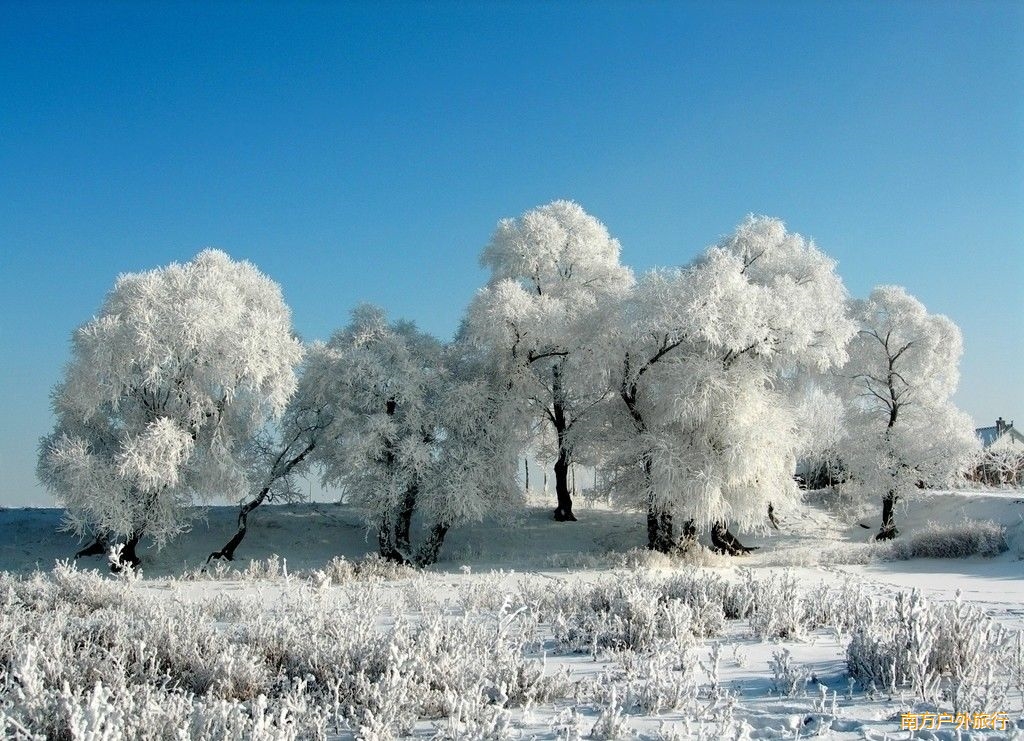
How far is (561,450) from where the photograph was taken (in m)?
26.8

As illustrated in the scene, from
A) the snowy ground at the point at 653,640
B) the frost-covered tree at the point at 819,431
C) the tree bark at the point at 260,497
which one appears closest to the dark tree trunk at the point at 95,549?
the tree bark at the point at 260,497

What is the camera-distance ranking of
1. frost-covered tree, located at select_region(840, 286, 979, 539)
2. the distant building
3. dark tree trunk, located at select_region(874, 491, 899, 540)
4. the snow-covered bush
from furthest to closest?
the distant building
the snow-covered bush
dark tree trunk, located at select_region(874, 491, 899, 540)
frost-covered tree, located at select_region(840, 286, 979, 539)

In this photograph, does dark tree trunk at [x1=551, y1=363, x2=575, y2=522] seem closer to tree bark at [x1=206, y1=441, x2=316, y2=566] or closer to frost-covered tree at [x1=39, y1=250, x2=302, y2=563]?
tree bark at [x1=206, y1=441, x2=316, y2=566]

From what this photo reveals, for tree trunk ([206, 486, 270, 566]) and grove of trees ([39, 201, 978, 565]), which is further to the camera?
tree trunk ([206, 486, 270, 566])

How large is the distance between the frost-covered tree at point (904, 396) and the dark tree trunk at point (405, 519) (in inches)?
640

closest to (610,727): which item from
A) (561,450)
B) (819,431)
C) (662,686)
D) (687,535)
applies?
(662,686)

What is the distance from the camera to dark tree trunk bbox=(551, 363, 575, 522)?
25391mm

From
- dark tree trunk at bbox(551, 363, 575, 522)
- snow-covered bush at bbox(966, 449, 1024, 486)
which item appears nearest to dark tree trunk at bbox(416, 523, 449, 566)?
dark tree trunk at bbox(551, 363, 575, 522)

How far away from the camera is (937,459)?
2678cm

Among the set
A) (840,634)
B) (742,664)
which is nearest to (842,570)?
(840,634)

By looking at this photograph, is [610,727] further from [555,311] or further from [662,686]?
[555,311]

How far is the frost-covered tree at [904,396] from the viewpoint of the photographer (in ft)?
88.1

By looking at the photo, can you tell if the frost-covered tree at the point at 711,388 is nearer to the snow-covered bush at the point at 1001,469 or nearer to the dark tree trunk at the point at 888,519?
the dark tree trunk at the point at 888,519

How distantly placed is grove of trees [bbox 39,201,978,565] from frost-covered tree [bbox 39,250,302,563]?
2.3 inches
